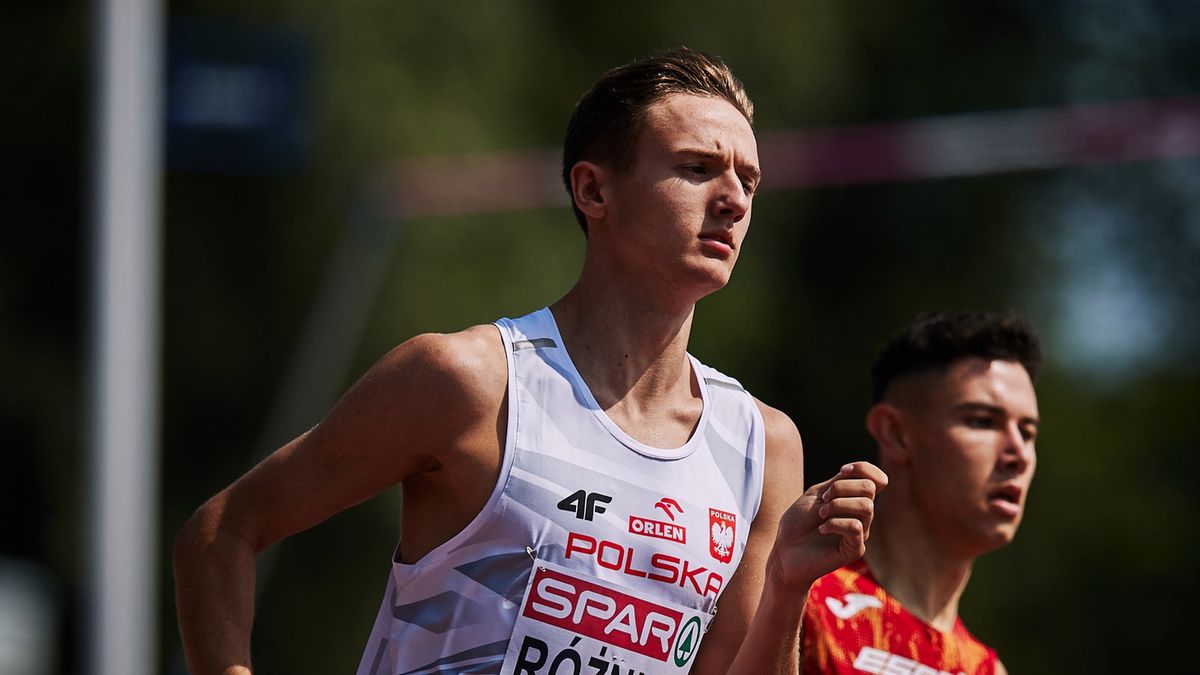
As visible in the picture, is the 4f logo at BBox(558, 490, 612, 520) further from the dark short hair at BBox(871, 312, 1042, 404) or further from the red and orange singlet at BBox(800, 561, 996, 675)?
the dark short hair at BBox(871, 312, 1042, 404)

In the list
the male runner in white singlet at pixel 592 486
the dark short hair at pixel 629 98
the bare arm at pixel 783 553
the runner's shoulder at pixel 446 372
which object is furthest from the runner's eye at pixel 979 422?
the runner's shoulder at pixel 446 372

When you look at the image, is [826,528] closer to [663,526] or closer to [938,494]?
[663,526]

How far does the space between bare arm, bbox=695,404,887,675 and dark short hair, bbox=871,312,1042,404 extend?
4.52ft

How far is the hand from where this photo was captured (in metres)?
3.61

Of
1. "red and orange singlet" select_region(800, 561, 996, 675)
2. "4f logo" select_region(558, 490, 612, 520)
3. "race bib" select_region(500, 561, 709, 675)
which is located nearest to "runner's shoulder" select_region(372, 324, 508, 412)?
"4f logo" select_region(558, 490, 612, 520)

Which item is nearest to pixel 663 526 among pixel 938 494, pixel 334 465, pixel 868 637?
pixel 334 465

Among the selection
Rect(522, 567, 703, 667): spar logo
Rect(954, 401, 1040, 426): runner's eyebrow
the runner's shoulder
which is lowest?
Rect(522, 567, 703, 667): spar logo

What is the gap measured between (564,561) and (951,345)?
2145 millimetres

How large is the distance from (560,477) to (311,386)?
1324 centimetres

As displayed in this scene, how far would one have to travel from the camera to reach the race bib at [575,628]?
368cm

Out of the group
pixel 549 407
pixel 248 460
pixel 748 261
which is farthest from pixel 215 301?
pixel 549 407

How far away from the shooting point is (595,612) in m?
3.71

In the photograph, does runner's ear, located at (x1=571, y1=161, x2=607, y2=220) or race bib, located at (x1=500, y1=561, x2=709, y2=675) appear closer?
race bib, located at (x1=500, y1=561, x2=709, y2=675)

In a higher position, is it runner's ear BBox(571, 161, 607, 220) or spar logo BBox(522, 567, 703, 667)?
runner's ear BBox(571, 161, 607, 220)
